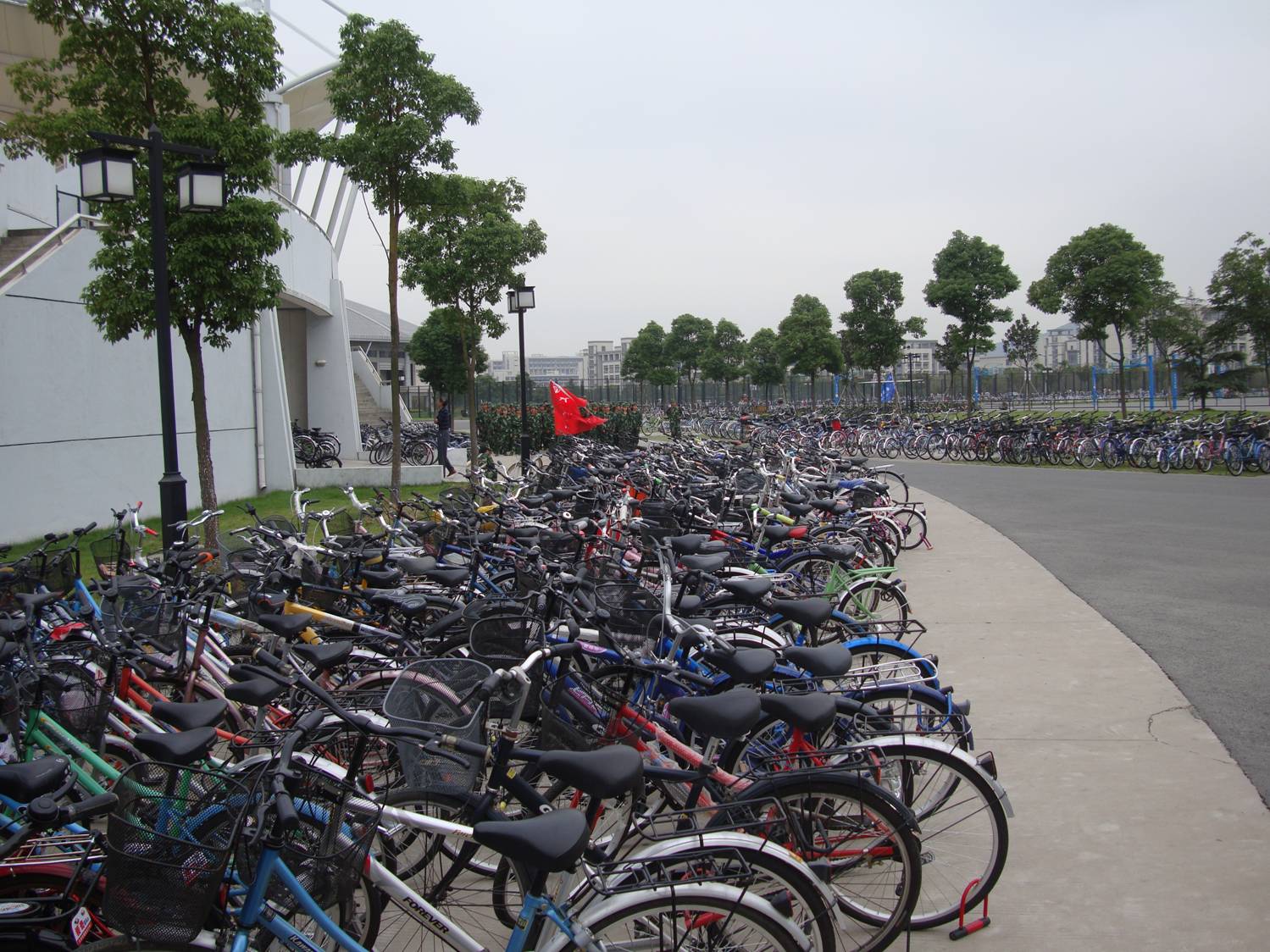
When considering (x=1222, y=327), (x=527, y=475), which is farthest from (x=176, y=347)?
(x=1222, y=327)

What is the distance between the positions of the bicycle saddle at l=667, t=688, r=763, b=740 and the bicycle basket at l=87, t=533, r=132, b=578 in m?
3.98

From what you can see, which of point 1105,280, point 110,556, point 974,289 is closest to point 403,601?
point 110,556

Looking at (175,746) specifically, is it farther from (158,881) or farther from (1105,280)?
(1105,280)

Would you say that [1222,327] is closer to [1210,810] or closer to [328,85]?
[328,85]

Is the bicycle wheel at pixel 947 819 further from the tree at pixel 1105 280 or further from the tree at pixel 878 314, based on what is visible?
the tree at pixel 878 314

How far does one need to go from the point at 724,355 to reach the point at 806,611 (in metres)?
42.3

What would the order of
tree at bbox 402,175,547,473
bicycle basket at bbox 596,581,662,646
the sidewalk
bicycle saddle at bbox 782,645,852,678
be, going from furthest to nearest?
tree at bbox 402,175,547,473 → bicycle basket at bbox 596,581,662,646 → bicycle saddle at bbox 782,645,852,678 → the sidewalk

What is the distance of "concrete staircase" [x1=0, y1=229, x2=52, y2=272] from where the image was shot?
12180 millimetres

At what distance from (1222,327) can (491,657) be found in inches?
963

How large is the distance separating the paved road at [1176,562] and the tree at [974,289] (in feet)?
39.3

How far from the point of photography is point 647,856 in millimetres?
2197

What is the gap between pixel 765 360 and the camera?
144 feet

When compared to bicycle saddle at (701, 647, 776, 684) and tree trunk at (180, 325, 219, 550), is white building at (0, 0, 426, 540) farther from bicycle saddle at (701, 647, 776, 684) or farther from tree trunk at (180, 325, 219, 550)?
bicycle saddle at (701, 647, 776, 684)

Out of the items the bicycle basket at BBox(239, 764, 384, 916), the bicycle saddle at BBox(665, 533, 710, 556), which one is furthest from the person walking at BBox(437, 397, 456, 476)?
the bicycle basket at BBox(239, 764, 384, 916)
